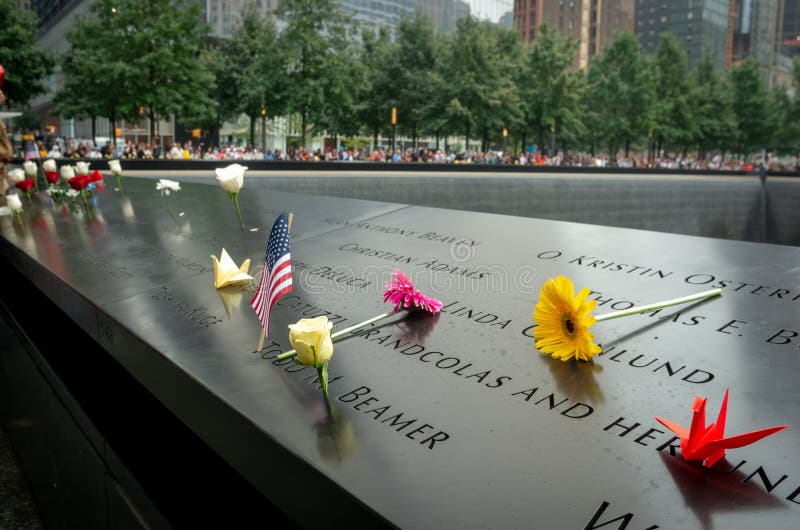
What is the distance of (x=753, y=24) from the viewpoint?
134m

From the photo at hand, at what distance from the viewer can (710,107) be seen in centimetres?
5378

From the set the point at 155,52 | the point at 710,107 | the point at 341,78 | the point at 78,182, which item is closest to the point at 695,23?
the point at 710,107

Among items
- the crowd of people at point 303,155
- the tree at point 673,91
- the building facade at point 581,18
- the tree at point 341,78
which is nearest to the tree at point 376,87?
the crowd of people at point 303,155

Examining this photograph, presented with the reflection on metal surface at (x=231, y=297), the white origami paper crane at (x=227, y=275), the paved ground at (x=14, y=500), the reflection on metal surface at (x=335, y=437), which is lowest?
the paved ground at (x=14, y=500)

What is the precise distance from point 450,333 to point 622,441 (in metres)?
0.87

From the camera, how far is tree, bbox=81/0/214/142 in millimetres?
29766

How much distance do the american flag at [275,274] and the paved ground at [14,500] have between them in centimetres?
249

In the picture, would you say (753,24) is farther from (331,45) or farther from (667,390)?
(667,390)

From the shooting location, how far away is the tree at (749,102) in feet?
183

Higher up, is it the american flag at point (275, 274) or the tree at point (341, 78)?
the tree at point (341, 78)

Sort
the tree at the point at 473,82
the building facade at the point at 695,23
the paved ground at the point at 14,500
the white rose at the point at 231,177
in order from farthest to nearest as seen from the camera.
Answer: the building facade at the point at 695,23 < the tree at the point at 473,82 < the white rose at the point at 231,177 < the paved ground at the point at 14,500

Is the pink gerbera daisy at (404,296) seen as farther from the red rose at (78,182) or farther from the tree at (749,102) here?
the tree at (749,102)

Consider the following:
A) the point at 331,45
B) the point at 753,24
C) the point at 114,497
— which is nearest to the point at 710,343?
the point at 114,497

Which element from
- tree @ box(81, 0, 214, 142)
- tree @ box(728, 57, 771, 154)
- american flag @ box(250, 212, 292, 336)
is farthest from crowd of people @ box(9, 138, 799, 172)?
american flag @ box(250, 212, 292, 336)
